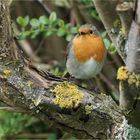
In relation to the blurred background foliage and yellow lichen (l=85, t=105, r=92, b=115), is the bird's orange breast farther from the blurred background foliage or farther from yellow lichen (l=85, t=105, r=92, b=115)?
yellow lichen (l=85, t=105, r=92, b=115)

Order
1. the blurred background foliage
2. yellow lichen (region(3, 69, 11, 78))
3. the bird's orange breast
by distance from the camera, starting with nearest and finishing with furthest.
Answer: yellow lichen (region(3, 69, 11, 78)), the bird's orange breast, the blurred background foliage

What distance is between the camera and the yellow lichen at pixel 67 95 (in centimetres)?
215

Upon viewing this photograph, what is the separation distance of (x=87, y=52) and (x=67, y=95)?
1.24ft

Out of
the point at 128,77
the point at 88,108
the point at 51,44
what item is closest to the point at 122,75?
the point at 128,77

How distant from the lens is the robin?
8.14 ft

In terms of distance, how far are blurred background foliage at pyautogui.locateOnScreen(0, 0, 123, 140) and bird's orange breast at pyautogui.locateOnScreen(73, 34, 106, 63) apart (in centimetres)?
16

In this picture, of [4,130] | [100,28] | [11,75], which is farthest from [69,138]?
[11,75]

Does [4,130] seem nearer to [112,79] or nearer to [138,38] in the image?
[112,79]

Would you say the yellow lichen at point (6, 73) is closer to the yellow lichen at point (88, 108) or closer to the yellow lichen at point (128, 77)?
the yellow lichen at point (88, 108)

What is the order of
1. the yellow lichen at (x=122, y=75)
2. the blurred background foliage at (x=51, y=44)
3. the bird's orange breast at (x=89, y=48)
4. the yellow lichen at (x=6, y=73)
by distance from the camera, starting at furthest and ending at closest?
the blurred background foliage at (x=51, y=44)
the bird's orange breast at (x=89, y=48)
the yellow lichen at (x=6, y=73)
the yellow lichen at (x=122, y=75)

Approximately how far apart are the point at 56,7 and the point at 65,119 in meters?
1.88

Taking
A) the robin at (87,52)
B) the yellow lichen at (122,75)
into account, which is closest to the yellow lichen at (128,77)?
the yellow lichen at (122,75)

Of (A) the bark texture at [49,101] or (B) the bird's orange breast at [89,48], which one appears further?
(B) the bird's orange breast at [89,48]

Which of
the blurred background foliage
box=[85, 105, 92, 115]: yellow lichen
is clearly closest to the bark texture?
box=[85, 105, 92, 115]: yellow lichen
